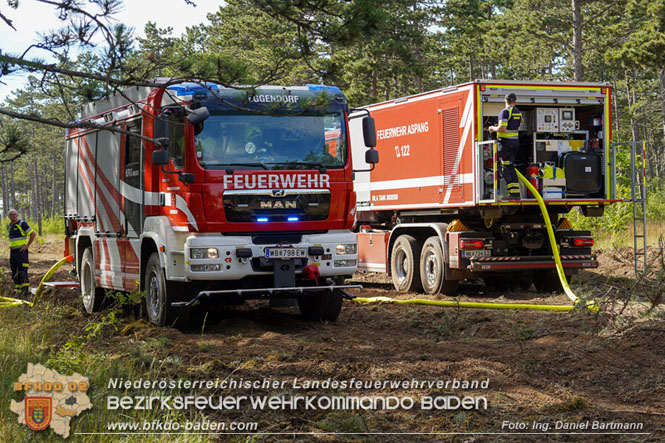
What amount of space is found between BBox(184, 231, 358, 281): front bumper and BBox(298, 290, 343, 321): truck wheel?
2.22 feet

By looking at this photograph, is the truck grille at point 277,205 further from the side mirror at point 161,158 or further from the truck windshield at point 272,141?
the side mirror at point 161,158

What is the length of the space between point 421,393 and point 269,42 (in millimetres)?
34680

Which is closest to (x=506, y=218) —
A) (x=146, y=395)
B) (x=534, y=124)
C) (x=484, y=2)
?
(x=534, y=124)

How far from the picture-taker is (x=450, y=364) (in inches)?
312

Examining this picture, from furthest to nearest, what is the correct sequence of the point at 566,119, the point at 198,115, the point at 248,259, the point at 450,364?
1. the point at 566,119
2. the point at 248,259
3. the point at 198,115
4. the point at 450,364

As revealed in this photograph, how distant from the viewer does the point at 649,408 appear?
6.75m

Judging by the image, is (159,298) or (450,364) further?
(159,298)

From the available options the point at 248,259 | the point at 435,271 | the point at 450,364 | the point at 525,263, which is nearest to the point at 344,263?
the point at 248,259

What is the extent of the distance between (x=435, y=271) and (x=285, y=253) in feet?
16.7

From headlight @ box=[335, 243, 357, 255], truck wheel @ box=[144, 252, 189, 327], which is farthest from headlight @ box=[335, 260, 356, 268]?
truck wheel @ box=[144, 252, 189, 327]

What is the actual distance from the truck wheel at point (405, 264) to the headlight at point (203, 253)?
5998 millimetres

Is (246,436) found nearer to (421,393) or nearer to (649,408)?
(421,393)

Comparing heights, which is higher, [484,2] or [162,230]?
[484,2]

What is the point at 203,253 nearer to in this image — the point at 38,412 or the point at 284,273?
A: the point at 284,273
